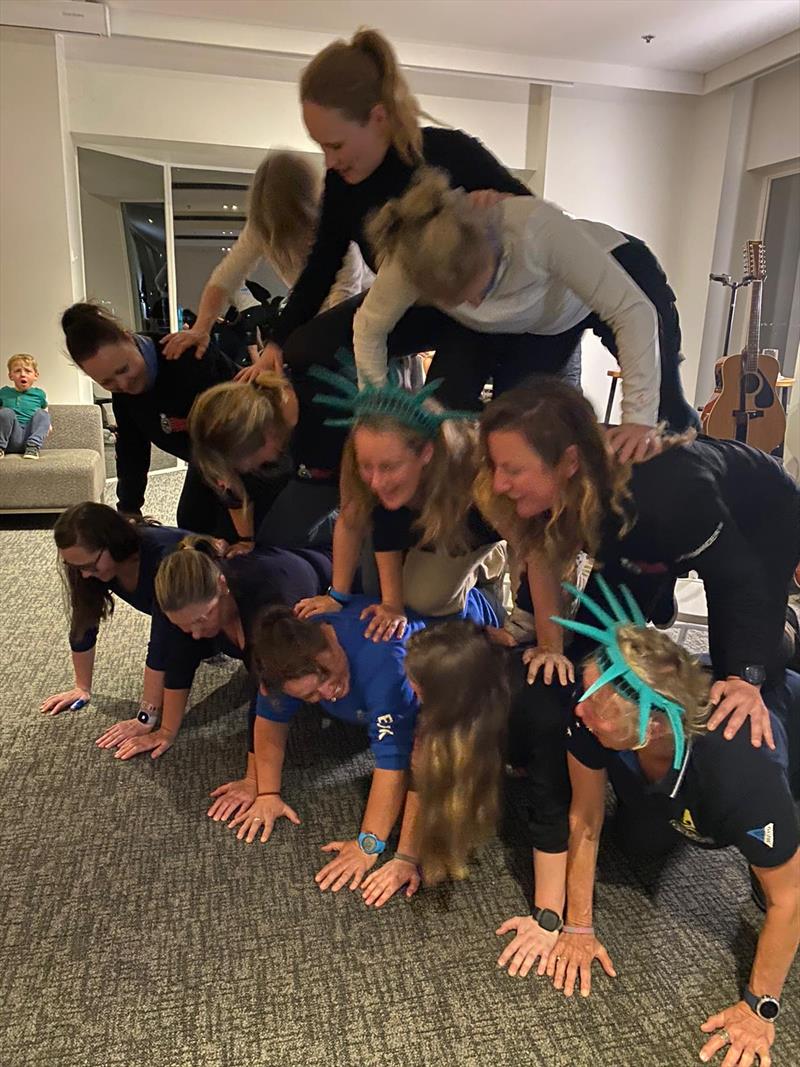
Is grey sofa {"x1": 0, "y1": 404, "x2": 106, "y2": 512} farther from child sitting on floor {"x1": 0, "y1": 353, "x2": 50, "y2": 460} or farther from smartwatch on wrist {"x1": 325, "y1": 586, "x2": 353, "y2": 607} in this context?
smartwatch on wrist {"x1": 325, "y1": 586, "x2": 353, "y2": 607}

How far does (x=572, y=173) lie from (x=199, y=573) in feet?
16.4

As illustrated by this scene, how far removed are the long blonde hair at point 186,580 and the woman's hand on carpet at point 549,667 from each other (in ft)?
2.33

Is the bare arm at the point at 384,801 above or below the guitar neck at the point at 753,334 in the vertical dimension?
below

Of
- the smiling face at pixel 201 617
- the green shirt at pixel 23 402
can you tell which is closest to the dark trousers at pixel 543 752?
the smiling face at pixel 201 617

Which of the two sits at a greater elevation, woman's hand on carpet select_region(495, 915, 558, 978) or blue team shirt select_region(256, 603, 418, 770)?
blue team shirt select_region(256, 603, 418, 770)

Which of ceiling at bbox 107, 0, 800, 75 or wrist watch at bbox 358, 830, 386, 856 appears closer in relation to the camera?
wrist watch at bbox 358, 830, 386, 856

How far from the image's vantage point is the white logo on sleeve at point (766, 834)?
1.16 m

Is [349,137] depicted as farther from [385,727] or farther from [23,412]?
[23,412]

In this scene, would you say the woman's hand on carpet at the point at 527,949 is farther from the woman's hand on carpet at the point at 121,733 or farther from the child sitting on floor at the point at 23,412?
the child sitting on floor at the point at 23,412

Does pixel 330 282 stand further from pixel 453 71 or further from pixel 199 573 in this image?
pixel 453 71

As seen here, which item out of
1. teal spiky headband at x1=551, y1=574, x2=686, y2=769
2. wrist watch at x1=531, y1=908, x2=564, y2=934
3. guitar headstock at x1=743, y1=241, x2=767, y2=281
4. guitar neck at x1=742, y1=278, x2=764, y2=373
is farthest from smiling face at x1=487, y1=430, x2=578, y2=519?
guitar headstock at x1=743, y1=241, x2=767, y2=281

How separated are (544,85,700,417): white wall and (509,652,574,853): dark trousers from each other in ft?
13.9

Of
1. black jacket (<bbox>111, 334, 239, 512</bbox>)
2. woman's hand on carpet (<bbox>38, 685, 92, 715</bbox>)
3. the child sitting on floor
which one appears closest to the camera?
black jacket (<bbox>111, 334, 239, 512</bbox>)

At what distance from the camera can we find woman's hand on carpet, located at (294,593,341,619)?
1775mm
